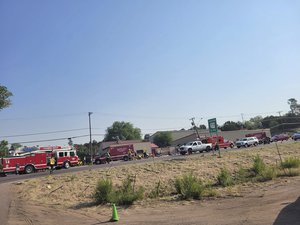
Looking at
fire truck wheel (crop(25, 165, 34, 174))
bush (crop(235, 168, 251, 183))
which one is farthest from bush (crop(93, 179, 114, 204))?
fire truck wheel (crop(25, 165, 34, 174))

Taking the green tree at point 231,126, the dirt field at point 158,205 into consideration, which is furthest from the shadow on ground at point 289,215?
the green tree at point 231,126

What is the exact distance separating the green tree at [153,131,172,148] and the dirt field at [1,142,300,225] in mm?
121307

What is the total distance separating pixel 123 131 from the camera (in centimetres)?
16838

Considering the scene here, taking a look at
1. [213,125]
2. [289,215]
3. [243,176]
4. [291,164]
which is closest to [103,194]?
[289,215]

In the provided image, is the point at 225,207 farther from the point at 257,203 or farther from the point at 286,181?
the point at 286,181

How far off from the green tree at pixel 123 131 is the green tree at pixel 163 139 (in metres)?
22.2

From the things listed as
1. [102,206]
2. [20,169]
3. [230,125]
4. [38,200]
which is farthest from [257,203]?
[230,125]

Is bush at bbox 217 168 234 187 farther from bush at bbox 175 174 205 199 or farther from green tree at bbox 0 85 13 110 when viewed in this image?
green tree at bbox 0 85 13 110

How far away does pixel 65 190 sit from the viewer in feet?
63.3

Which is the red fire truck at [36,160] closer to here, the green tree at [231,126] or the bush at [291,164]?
the bush at [291,164]

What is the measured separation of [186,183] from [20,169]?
114ft

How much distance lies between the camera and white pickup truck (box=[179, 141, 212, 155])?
59.8 meters

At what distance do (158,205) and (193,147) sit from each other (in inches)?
1825

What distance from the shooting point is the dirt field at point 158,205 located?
1141cm
